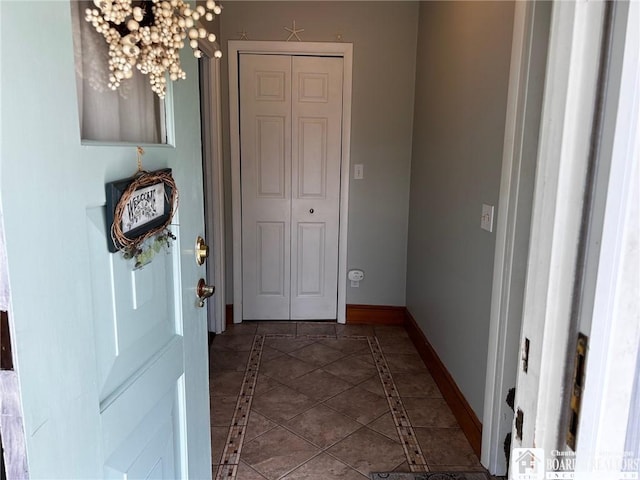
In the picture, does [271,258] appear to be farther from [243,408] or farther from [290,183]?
[243,408]

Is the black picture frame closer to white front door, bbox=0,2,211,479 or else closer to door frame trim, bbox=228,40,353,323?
white front door, bbox=0,2,211,479

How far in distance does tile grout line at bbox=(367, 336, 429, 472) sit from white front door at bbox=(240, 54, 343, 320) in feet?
2.73

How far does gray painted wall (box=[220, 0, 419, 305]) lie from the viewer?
323cm

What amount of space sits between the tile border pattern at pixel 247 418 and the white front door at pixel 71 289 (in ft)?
3.31

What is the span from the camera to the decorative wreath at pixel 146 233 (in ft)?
2.53

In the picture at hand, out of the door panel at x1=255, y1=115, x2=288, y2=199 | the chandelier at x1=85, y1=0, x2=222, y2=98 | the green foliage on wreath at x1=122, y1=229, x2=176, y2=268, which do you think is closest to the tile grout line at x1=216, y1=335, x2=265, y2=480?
the door panel at x1=255, y1=115, x2=288, y2=199

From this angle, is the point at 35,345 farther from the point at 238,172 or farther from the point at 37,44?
the point at 238,172

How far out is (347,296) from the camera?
3.64m

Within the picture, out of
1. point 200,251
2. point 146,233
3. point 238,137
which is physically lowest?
point 200,251

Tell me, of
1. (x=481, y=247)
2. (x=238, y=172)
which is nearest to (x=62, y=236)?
(x=481, y=247)

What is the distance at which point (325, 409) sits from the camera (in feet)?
7.86

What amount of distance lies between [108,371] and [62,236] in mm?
284

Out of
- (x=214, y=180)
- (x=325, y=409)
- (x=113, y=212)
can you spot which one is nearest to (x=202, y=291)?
(x=113, y=212)

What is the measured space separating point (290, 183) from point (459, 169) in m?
1.51
